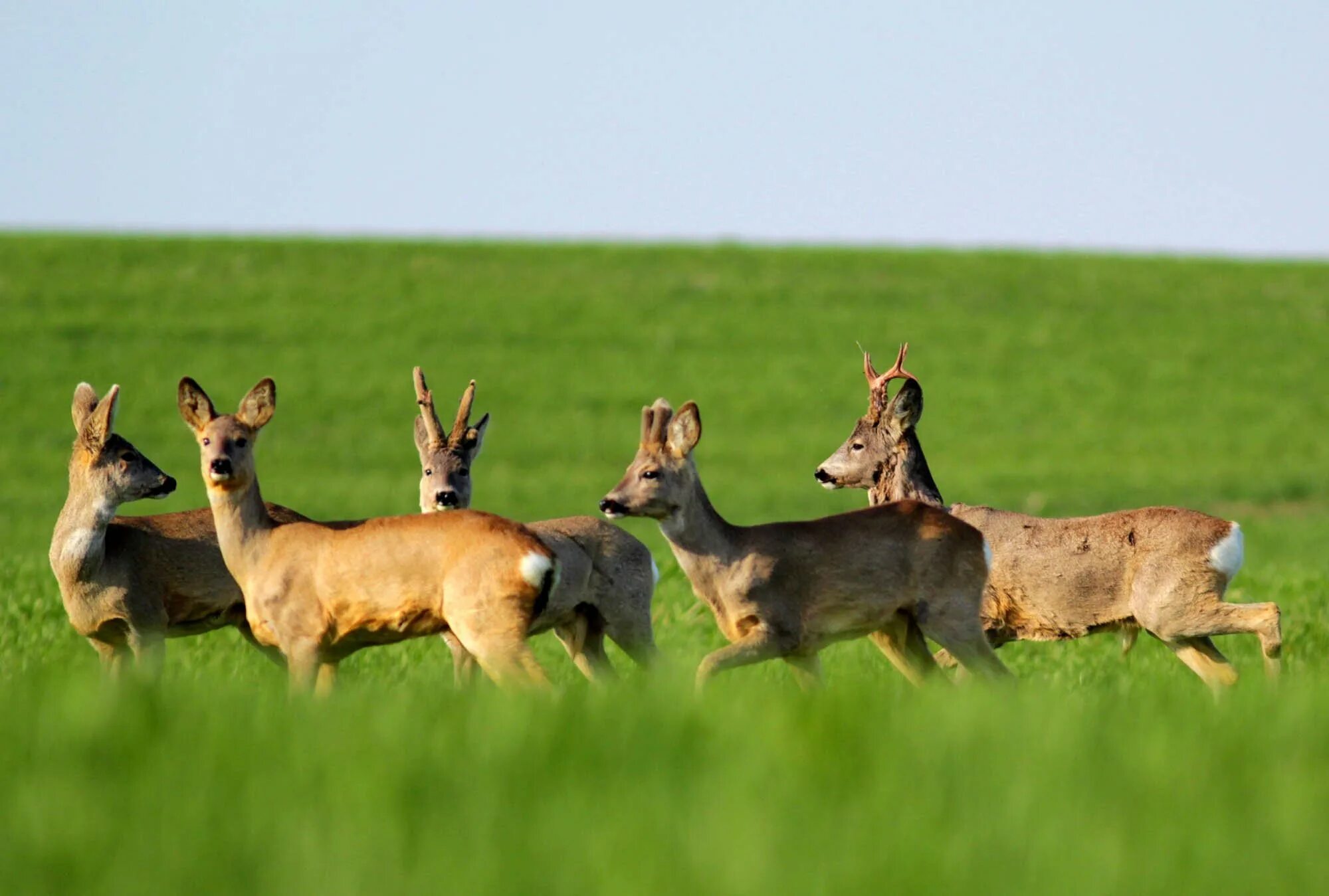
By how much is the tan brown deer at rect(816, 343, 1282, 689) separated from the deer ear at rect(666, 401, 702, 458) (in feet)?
3.78

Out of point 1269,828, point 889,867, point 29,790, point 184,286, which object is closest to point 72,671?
point 29,790

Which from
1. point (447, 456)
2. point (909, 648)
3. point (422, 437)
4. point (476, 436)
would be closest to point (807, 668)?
point (909, 648)

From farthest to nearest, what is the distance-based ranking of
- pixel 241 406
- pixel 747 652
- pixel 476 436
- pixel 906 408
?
pixel 476 436, pixel 906 408, pixel 241 406, pixel 747 652

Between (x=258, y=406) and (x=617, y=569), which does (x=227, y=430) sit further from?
(x=617, y=569)

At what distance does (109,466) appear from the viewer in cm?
993

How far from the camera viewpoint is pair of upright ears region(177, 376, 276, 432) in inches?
371

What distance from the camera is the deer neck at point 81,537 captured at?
32.3 feet

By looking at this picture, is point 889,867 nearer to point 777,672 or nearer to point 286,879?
point 286,879

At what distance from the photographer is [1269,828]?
4863mm

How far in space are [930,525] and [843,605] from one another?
60cm

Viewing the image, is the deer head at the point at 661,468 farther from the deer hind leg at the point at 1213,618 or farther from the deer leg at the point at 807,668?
the deer hind leg at the point at 1213,618

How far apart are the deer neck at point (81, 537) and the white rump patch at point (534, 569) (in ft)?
9.17

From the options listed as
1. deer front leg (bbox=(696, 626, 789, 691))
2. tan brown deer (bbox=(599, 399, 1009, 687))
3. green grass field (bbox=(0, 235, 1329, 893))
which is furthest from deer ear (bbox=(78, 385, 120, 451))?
deer front leg (bbox=(696, 626, 789, 691))

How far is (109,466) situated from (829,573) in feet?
12.0
